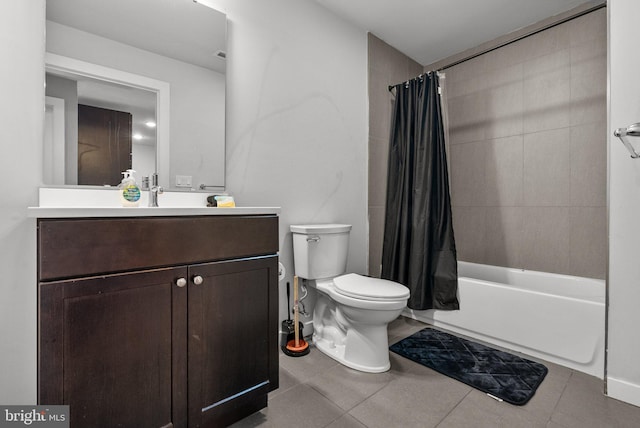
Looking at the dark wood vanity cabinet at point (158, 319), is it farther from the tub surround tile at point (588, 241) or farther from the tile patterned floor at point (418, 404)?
the tub surround tile at point (588, 241)

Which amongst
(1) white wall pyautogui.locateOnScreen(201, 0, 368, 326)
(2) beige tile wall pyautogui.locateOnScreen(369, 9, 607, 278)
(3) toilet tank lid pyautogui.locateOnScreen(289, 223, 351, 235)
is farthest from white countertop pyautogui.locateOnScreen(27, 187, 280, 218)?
(2) beige tile wall pyautogui.locateOnScreen(369, 9, 607, 278)

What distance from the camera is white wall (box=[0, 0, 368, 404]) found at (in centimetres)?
120

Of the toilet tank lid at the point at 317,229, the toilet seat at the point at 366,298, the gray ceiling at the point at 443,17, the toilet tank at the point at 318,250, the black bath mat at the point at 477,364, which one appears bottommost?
the black bath mat at the point at 477,364

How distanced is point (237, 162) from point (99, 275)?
1.07m

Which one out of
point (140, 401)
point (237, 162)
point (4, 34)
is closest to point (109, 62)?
point (4, 34)

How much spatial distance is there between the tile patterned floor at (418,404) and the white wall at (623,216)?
7.1 inches

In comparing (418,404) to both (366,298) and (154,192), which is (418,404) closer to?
(366,298)

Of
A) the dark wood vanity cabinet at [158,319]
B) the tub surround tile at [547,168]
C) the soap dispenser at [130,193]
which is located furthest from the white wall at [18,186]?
the tub surround tile at [547,168]

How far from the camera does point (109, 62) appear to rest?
1.49 m

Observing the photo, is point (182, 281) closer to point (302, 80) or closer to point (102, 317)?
point (102, 317)

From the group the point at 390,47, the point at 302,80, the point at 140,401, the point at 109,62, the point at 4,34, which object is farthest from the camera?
the point at 390,47

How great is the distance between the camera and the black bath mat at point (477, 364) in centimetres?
157

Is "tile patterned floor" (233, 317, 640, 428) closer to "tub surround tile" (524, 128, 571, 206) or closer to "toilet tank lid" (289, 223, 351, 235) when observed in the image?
"toilet tank lid" (289, 223, 351, 235)

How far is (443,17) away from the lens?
2.43 m
